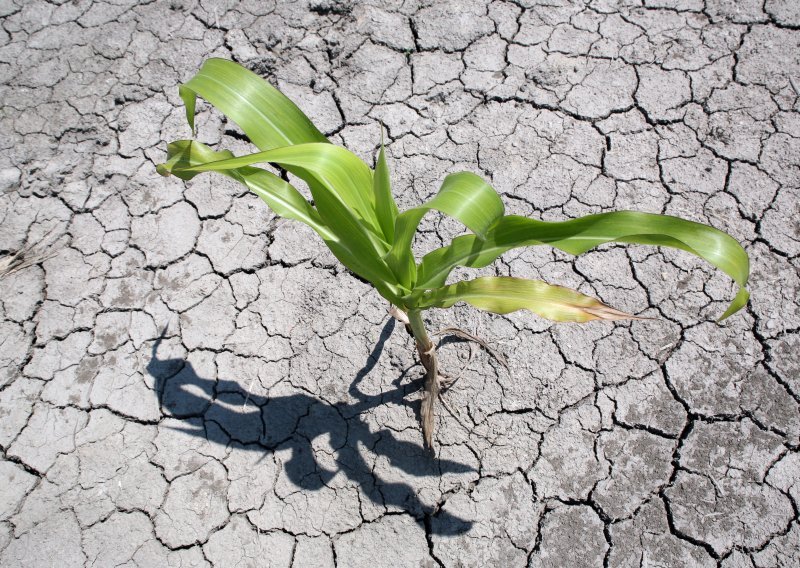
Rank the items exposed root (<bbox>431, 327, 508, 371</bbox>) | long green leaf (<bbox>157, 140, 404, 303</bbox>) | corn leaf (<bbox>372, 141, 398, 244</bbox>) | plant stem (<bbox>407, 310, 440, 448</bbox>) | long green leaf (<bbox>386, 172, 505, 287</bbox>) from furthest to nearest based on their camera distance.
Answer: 1. exposed root (<bbox>431, 327, 508, 371</bbox>)
2. plant stem (<bbox>407, 310, 440, 448</bbox>)
3. long green leaf (<bbox>157, 140, 404, 303</bbox>)
4. corn leaf (<bbox>372, 141, 398, 244</bbox>)
5. long green leaf (<bbox>386, 172, 505, 287</bbox>)

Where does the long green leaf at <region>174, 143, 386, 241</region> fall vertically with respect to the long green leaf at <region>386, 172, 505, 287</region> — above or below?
below

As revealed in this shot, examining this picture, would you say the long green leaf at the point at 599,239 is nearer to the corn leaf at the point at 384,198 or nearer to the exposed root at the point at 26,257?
the corn leaf at the point at 384,198

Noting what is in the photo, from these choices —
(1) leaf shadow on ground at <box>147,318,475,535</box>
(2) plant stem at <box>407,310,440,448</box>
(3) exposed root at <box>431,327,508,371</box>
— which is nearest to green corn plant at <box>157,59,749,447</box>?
(2) plant stem at <box>407,310,440,448</box>

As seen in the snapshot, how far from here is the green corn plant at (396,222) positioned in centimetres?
140

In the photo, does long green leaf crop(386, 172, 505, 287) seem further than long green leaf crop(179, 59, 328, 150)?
No

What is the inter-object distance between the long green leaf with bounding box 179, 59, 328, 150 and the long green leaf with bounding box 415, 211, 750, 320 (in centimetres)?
53

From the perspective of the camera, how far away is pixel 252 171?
175 cm

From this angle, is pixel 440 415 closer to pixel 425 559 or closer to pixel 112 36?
pixel 425 559

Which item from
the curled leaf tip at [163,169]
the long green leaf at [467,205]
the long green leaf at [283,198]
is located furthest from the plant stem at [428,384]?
the curled leaf tip at [163,169]

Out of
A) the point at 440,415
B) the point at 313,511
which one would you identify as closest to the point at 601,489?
the point at 440,415

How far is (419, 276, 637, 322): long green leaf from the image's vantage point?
1.62m

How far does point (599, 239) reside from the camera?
1.50 meters

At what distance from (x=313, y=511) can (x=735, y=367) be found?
5.09ft

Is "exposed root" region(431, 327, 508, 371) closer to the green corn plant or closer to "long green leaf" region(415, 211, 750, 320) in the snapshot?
the green corn plant
